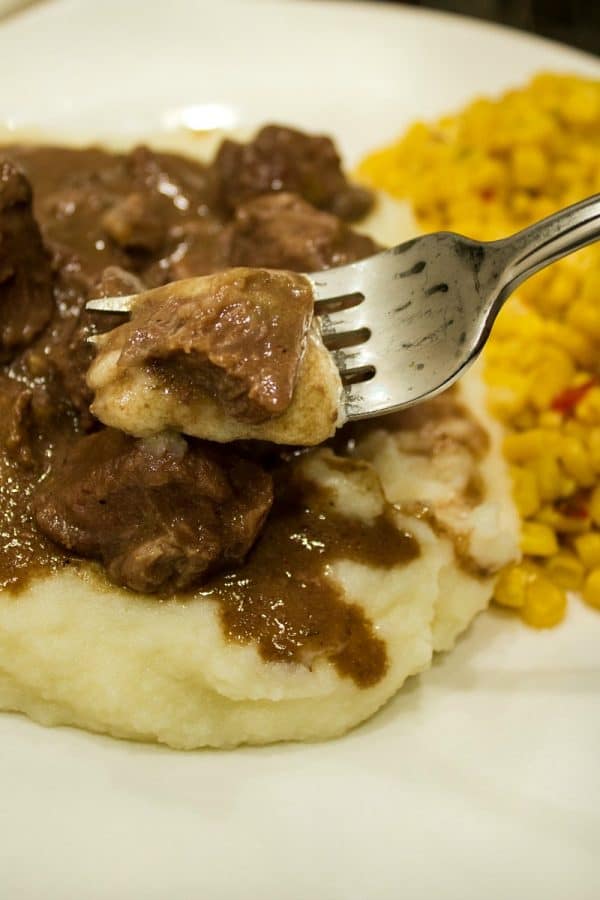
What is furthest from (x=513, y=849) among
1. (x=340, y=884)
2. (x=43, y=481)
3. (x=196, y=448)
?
(x=43, y=481)

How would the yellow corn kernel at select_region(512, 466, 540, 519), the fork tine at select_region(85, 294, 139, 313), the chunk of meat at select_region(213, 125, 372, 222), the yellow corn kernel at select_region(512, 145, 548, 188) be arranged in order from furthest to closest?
the yellow corn kernel at select_region(512, 145, 548, 188), the chunk of meat at select_region(213, 125, 372, 222), the yellow corn kernel at select_region(512, 466, 540, 519), the fork tine at select_region(85, 294, 139, 313)

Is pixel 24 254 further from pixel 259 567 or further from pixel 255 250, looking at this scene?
pixel 259 567

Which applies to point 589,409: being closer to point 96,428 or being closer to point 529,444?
point 529,444

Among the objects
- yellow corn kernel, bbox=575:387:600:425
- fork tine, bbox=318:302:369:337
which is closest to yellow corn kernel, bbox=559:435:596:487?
yellow corn kernel, bbox=575:387:600:425

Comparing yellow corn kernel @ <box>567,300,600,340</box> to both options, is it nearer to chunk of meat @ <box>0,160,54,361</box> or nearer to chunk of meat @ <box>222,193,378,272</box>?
chunk of meat @ <box>222,193,378,272</box>

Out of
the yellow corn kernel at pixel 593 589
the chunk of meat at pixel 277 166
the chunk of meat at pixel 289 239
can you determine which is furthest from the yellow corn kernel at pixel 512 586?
the chunk of meat at pixel 277 166

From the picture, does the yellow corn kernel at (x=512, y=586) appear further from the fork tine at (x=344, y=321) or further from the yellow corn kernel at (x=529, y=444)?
the fork tine at (x=344, y=321)
